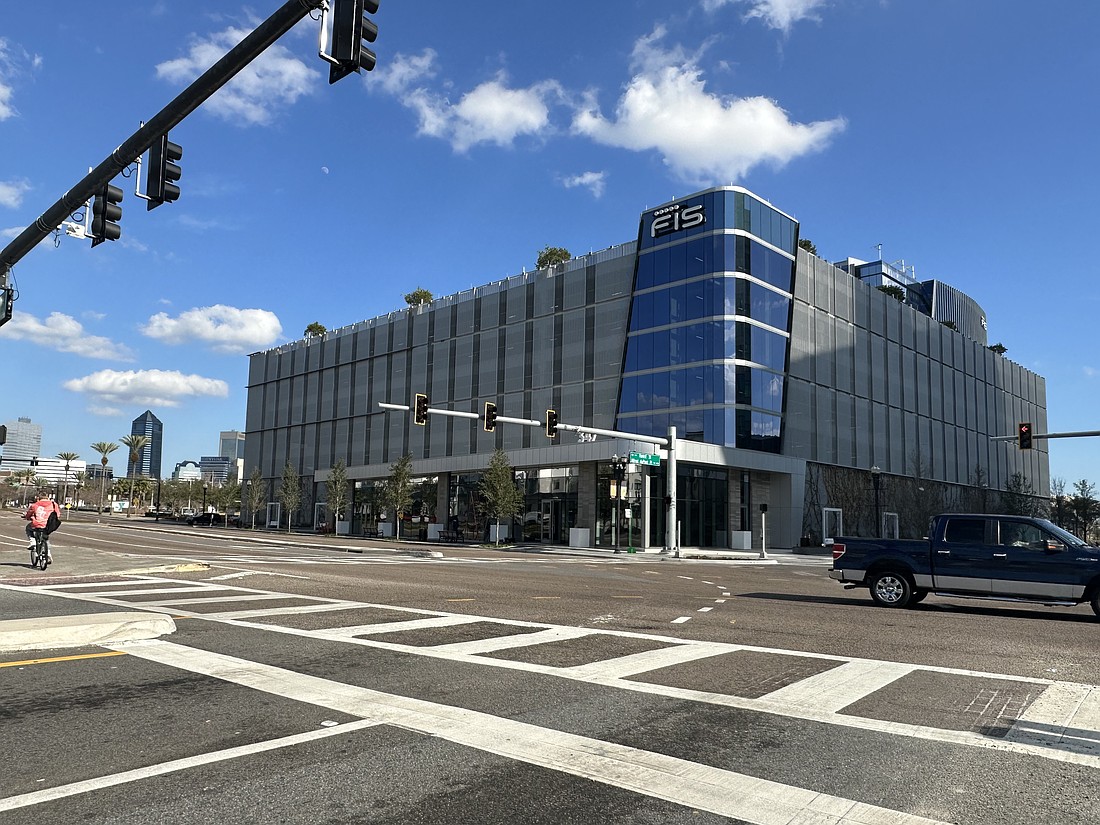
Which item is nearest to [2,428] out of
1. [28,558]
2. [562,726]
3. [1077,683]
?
[28,558]

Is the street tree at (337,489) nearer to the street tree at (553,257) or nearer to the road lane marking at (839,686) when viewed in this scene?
the street tree at (553,257)

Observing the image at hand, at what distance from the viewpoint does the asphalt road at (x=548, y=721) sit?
4418 millimetres

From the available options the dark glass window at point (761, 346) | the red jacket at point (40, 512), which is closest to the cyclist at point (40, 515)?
the red jacket at point (40, 512)

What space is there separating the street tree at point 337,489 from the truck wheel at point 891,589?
207 feet

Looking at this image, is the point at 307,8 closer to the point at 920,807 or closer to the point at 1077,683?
the point at 920,807

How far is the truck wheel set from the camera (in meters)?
15.5

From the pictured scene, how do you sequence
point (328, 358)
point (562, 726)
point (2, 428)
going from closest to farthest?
point (562, 726) < point (2, 428) < point (328, 358)

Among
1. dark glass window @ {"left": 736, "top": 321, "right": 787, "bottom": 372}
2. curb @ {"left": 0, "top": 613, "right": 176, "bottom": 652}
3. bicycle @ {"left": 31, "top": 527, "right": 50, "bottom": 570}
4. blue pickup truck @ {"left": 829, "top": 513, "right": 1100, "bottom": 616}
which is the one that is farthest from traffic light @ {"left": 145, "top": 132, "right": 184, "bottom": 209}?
dark glass window @ {"left": 736, "top": 321, "right": 787, "bottom": 372}

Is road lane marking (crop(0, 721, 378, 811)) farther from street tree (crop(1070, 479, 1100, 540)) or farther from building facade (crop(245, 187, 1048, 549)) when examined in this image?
street tree (crop(1070, 479, 1100, 540))

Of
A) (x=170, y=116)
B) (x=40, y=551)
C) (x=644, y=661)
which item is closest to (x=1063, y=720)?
(x=644, y=661)

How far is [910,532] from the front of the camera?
219 feet

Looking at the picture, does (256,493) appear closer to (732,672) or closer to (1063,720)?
(732,672)

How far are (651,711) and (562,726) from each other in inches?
34.8

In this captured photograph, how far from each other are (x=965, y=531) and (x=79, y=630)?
1423cm
